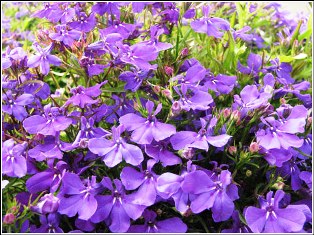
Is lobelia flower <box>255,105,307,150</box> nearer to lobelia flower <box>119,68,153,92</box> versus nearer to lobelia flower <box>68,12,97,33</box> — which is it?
lobelia flower <box>119,68,153,92</box>

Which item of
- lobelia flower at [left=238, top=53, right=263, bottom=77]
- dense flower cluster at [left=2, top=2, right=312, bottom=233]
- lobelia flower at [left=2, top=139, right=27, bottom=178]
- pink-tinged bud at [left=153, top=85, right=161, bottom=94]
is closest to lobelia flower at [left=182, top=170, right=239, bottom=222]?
dense flower cluster at [left=2, top=2, right=312, bottom=233]

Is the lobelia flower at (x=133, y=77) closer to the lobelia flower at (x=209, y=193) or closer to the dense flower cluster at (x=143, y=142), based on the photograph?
the dense flower cluster at (x=143, y=142)

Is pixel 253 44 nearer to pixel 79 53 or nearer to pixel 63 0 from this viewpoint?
pixel 63 0

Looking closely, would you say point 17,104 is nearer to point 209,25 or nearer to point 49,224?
point 49,224

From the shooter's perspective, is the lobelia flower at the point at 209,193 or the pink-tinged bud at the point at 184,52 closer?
the lobelia flower at the point at 209,193

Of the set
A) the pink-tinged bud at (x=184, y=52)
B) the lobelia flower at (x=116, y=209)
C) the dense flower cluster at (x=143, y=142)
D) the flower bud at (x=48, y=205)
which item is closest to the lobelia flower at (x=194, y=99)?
the dense flower cluster at (x=143, y=142)

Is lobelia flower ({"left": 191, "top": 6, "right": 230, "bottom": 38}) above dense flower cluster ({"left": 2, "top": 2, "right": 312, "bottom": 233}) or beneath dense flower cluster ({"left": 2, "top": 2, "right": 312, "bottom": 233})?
above

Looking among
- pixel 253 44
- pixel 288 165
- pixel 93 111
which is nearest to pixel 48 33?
pixel 93 111
